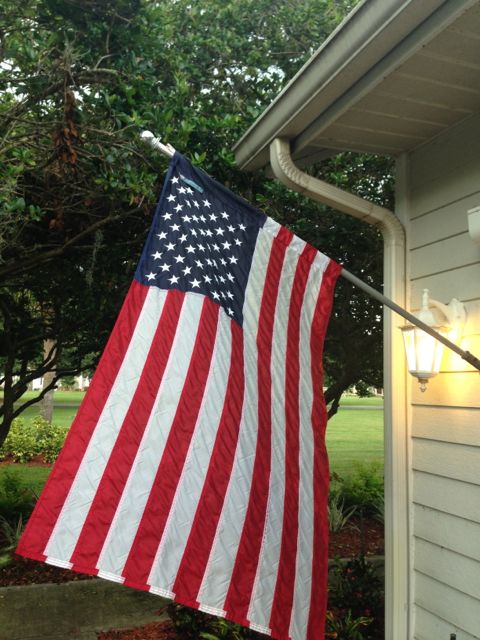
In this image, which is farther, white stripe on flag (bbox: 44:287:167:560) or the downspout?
the downspout

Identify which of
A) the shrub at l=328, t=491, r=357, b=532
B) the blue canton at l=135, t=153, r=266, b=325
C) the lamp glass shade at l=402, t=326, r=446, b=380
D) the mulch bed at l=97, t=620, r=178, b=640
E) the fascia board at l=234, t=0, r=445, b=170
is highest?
the fascia board at l=234, t=0, r=445, b=170

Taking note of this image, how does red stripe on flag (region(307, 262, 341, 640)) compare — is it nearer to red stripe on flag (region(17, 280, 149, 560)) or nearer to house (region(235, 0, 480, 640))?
house (region(235, 0, 480, 640))

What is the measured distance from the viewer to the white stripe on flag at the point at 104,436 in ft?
6.01

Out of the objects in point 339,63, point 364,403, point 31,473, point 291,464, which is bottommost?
point 31,473

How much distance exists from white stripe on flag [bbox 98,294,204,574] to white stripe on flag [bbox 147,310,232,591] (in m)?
0.12

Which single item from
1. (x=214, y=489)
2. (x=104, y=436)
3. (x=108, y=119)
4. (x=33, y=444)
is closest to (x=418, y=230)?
(x=214, y=489)

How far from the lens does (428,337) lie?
2760mm

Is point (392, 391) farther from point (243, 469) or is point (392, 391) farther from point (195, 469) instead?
point (195, 469)

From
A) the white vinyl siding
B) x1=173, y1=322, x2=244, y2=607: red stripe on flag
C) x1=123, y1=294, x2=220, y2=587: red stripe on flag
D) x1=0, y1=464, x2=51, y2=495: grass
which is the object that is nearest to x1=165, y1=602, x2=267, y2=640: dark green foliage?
the white vinyl siding

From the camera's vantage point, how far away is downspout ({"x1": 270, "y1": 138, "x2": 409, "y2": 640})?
3.09m

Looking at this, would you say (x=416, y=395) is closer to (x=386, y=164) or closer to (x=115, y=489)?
(x=115, y=489)

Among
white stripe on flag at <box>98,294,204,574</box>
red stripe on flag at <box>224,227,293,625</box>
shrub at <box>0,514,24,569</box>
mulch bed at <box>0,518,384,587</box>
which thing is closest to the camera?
white stripe on flag at <box>98,294,204,574</box>

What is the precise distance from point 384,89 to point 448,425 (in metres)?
1.76

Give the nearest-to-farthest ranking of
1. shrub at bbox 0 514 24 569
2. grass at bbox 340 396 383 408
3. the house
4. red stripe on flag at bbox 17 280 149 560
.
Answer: red stripe on flag at bbox 17 280 149 560
the house
shrub at bbox 0 514 24 569
grass at bbox 340 396 383 408
